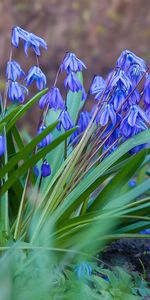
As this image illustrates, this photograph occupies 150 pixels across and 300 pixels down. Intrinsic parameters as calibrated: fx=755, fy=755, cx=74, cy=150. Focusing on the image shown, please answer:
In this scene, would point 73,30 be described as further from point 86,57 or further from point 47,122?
point 47,122

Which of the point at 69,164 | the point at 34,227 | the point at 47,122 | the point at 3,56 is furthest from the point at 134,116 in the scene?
the point at 3,56

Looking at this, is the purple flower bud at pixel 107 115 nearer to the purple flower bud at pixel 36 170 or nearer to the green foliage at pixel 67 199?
the green foliage at pixel 67 199

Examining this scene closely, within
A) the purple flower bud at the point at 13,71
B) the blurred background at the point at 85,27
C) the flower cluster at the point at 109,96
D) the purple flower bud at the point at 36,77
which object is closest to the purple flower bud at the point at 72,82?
the flower cluster at the point at 109,96

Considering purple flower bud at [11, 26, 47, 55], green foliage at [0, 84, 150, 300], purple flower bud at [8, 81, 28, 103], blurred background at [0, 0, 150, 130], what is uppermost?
blurred background at [0, 0, 150, 130]

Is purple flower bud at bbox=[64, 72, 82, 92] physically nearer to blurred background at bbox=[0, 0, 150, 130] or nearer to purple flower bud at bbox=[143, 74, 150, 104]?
purple flower bud at bbox=[143, 74, 150, 104]

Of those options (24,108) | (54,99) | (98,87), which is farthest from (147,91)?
(24,108)

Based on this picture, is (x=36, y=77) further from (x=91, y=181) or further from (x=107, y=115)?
(x=91, y=181)

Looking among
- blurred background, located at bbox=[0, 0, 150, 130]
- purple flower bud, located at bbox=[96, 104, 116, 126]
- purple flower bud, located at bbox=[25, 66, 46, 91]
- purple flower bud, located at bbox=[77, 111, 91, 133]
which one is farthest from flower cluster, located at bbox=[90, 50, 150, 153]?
blurred background, located at bbox=[0, 0, 150, 130]

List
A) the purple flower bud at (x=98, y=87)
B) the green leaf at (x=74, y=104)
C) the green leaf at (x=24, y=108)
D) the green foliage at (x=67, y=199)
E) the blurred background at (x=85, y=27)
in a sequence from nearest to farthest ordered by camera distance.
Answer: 1. the green foliage at (x=67, y=199)
2. the green leaf at (x=24, y=108)
3. the purple flower bud at (x=98, y=87)
4. the green leaf at (x=74, y=104)
5. the blurred background at (x=85, y=27)

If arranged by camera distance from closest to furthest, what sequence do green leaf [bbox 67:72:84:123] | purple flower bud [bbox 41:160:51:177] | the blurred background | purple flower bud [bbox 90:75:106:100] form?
purple flower bud [bbox 41:160:51:177], purple flower bud [bbox 90:75:106:100], green leaf [bbox 67:72:84:123], the blurred background
